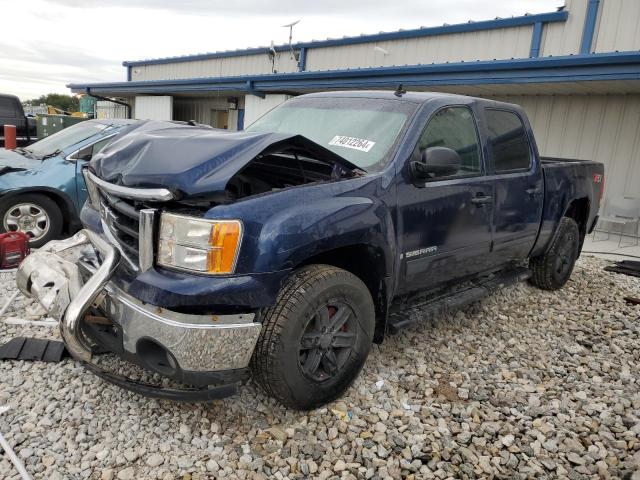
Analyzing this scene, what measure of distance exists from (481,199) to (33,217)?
5019 mm

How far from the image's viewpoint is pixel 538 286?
5621 mm

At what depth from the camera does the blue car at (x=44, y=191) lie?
5746 mm

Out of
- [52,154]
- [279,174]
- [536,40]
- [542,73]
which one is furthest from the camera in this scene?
[536,40]

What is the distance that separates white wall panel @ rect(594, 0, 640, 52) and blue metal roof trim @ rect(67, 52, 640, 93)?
218cm

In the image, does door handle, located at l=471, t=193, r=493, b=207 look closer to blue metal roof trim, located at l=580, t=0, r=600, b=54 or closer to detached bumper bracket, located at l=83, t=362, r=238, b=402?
detached bumper bracket, located at l=83, t=362, r=238, b=402

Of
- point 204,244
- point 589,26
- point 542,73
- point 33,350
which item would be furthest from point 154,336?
point 589,26

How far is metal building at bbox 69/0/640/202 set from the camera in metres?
8.34

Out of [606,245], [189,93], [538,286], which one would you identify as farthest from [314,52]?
[538,286]

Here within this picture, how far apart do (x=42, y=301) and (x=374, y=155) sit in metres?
2.23

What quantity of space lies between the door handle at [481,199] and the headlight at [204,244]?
6.82 ft

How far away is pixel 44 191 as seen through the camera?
233 inches

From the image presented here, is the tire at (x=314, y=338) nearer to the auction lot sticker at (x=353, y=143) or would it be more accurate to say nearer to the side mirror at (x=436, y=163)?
the side mirror at (x=436, y=163)

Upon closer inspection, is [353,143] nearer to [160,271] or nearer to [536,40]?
[160,271]

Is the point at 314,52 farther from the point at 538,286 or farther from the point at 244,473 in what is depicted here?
the point at 244,473
